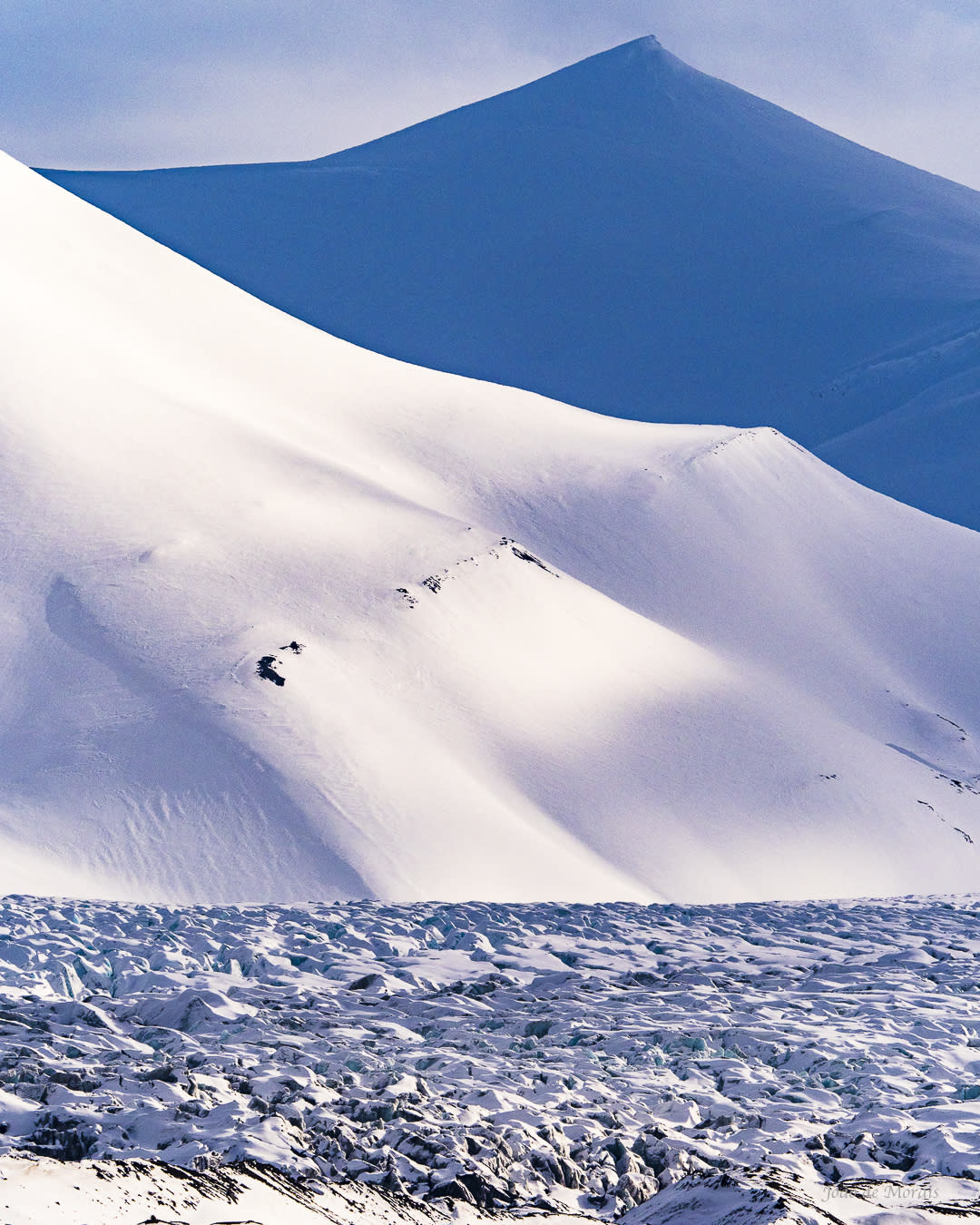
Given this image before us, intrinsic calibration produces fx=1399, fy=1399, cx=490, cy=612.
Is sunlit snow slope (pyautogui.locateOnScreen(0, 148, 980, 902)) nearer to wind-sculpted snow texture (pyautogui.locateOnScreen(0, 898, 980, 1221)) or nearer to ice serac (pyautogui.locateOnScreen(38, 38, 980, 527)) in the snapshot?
wind-sculpted snow texture (pyautogui.locateOnScreen(0, 898, 980, 1221))

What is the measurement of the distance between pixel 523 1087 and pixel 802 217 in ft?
370

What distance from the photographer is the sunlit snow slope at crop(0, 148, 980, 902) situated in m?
20.3

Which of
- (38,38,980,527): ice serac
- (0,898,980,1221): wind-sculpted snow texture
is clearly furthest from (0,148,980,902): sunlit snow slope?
(38,38,980,527): ice serac

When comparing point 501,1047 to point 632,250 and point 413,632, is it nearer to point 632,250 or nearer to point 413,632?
point 413,632

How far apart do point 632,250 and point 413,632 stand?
94.9 metres

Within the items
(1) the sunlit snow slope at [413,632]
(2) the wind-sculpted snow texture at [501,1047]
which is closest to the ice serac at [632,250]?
(1) the sunlit snow slope at [413,632]

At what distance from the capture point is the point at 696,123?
130 metres

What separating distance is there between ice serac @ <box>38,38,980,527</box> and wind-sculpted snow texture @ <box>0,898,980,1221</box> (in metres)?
67.9

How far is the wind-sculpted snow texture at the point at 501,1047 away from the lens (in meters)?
6.36

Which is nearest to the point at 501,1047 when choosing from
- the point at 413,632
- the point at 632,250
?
the point at 413,632

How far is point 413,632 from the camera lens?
25.4m

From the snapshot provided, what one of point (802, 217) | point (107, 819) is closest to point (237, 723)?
point (107, 819)

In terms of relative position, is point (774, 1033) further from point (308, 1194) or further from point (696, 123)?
point (696, 123)

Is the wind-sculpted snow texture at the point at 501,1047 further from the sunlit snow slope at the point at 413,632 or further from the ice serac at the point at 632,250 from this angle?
the ice serac at the point at 632,250
